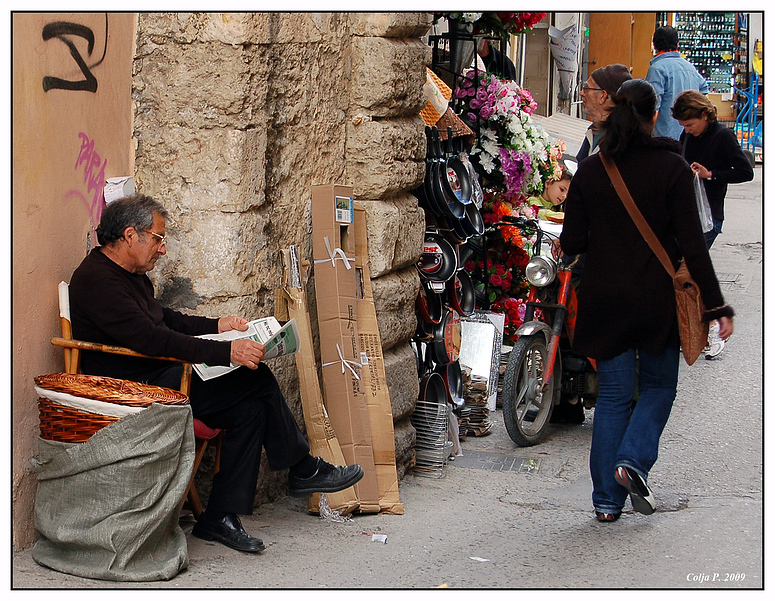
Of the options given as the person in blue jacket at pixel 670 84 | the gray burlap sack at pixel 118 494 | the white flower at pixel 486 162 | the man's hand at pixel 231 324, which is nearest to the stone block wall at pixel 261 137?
the man's hand at pixel 231 324

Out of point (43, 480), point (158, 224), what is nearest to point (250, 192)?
point (158, 224)

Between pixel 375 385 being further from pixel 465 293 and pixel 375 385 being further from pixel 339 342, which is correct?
pixel 465 293

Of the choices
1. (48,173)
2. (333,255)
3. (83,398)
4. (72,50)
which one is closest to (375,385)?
(333,255)

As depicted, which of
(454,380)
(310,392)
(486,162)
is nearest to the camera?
(310,392)

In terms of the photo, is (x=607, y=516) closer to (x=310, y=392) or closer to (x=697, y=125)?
(x=310, y=392)

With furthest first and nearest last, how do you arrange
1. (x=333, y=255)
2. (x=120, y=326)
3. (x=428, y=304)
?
(x=428, y=304), (x=333, y=255), (x=120, y=326)

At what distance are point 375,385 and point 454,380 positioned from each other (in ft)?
4.36

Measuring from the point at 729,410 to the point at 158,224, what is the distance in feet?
12.3

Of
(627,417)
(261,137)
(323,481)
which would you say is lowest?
(323,481)

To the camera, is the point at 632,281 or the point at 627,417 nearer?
the point at 632,281

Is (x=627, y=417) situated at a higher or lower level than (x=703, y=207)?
lower

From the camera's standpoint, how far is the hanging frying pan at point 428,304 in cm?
532

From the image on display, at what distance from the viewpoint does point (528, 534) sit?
402 centimetres

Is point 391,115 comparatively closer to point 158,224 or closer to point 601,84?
point 601,84
